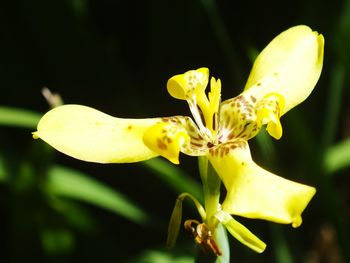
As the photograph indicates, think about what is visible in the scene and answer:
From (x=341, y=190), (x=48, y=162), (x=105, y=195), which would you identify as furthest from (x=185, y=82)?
(x=341, y=190)

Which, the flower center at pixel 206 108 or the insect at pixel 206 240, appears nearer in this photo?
the insect at pixel 206 240

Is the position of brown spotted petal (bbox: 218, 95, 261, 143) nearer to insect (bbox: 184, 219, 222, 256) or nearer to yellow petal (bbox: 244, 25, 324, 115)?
yellow petal (bbox: 244, 25, 324, 115)

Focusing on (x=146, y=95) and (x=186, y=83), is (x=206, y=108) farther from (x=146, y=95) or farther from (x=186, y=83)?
(x=146, y=95)

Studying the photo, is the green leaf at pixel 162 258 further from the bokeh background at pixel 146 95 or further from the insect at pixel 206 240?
the insect at pixel 206 240

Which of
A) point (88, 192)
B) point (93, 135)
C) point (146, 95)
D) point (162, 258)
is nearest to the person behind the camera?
point (93, 135)

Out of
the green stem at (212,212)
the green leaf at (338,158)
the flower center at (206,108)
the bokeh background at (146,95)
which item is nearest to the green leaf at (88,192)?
the bokeh background at (146,95)

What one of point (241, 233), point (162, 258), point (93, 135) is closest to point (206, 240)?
point (241, 233)

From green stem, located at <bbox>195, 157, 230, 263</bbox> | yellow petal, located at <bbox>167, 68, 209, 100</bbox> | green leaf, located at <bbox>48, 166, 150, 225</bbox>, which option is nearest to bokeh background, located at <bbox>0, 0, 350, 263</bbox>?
green leaf, located at <bbox>48, 166, 150, 225</bbox>
